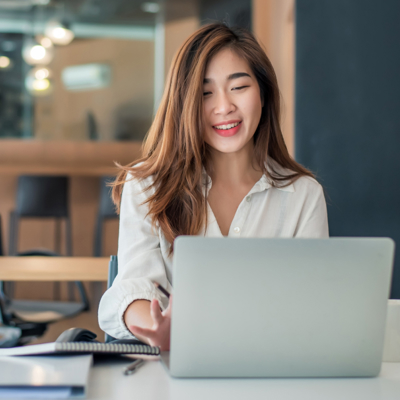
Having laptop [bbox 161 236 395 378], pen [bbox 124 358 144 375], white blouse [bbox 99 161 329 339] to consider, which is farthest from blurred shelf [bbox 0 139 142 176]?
laptop [bbox 161 236 395 378]

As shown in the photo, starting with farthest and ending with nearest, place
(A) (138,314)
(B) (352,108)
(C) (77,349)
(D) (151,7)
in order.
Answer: (D) (151,7), (B) (352,108), (A) (138,314), (C) (77,349)

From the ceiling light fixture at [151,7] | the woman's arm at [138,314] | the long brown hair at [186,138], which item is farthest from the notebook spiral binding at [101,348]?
the ceiling light fixture at [151,7]

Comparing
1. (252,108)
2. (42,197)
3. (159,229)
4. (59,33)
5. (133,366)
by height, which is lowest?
(42,197)

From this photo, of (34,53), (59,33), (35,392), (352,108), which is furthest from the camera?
(59,33)

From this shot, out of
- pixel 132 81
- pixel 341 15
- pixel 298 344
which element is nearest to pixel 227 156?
pixel 298 344

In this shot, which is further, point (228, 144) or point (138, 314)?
point (228, 144)

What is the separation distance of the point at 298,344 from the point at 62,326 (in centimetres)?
325

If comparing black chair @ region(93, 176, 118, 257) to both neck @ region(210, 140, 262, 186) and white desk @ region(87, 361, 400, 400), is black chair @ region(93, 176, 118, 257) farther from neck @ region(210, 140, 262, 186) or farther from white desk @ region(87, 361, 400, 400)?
white desk @ region(87, 361, 400, 400)

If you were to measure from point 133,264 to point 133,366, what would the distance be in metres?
0.48

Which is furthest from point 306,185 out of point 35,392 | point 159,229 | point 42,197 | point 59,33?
point 59,33

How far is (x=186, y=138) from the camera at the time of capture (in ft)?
4.59

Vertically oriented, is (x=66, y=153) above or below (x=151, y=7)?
below

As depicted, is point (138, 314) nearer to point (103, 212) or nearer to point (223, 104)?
point (223, 104)

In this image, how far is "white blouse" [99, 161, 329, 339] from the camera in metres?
1.18
